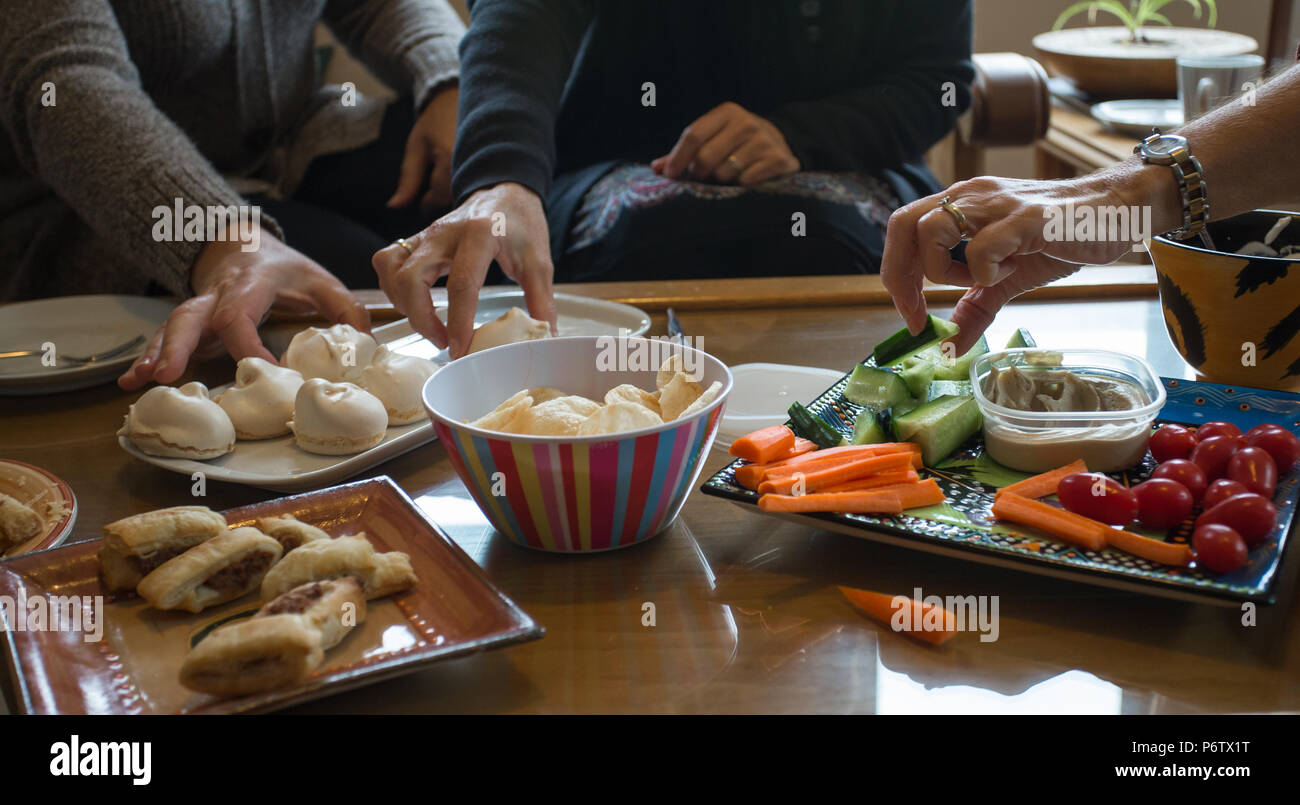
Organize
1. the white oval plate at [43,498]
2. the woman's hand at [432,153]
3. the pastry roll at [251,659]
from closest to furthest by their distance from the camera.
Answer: the pastry roll at [251,659] → the white oval plate at [43,498] → the woman's hand at [432,153]

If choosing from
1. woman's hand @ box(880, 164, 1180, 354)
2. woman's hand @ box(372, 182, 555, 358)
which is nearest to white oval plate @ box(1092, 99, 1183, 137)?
woman's hand @ box(880, 164, 1180, 354)

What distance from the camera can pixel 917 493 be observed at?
2.37 feet

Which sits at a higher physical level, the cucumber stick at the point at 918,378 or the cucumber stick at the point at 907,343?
the cucumber stick at the point at 907,343

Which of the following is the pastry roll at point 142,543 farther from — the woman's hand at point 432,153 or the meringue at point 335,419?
the woman's hand at point 432,153

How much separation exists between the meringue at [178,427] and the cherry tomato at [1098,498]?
67cm

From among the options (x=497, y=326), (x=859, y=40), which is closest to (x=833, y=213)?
(x=859, y=40)

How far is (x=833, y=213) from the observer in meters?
1.52

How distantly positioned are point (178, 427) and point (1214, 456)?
0.81 metres

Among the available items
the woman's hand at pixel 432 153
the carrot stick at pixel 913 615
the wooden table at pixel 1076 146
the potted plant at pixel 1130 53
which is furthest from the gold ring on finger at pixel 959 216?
the potted plant at pixel 1130 53

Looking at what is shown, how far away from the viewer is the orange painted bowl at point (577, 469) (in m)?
0.68

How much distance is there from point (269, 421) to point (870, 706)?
60cm
